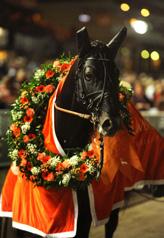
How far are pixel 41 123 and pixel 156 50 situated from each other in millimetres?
11774

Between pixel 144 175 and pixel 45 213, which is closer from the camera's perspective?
pixel 45 213

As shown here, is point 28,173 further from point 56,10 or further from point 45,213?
point 56,10

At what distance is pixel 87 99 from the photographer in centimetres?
359

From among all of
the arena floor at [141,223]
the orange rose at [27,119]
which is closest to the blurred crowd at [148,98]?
the arena floor at [141,223]

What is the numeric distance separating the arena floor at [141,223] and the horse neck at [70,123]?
2229 millimetres

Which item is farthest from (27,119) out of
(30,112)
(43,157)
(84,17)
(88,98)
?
(84,17)

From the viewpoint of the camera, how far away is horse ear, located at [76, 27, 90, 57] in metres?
3.55

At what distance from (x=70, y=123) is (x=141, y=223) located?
3.14 m

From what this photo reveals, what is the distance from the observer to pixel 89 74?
356 centimetres

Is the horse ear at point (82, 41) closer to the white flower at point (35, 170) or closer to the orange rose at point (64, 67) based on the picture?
the orange rose at point (64, 67)

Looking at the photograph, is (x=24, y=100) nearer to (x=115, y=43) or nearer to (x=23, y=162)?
(x=23, y=162)

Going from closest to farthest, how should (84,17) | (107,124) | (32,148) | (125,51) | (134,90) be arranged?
(107,124) → (32,148) → (134,90) → (84,17) → (125,51)

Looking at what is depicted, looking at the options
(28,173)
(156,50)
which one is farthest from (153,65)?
(28,173)

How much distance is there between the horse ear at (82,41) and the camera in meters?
3.55
